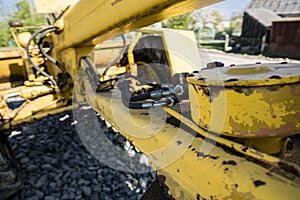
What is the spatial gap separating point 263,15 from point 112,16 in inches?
632

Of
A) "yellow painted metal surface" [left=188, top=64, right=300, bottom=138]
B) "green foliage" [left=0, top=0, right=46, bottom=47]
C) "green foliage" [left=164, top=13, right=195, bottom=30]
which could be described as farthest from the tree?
"yellow painted metal surface" [left=188, top=64, right=300, bottom=138]

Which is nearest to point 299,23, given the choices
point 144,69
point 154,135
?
point 144,69

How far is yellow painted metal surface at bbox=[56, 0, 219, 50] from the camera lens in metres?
0.85

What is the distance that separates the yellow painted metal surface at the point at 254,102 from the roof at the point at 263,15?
47.8 feet

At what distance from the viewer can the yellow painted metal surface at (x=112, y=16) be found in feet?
2.80

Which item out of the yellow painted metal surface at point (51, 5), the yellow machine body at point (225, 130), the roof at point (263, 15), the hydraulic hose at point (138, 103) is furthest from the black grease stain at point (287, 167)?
the roof at point (263, 15)

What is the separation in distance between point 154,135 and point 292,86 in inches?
18.3

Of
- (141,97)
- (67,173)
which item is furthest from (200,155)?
(67,173)

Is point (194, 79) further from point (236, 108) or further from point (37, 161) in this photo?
point (37, 161)

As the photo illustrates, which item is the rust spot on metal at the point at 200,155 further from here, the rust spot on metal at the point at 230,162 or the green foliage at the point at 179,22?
the green foliage at the point at 179,22

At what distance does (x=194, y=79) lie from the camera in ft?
2.21

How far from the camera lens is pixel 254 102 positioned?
586mm

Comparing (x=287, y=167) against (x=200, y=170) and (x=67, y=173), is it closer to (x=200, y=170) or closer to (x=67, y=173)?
(x=200, y=170)

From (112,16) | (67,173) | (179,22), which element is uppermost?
(179,22)
